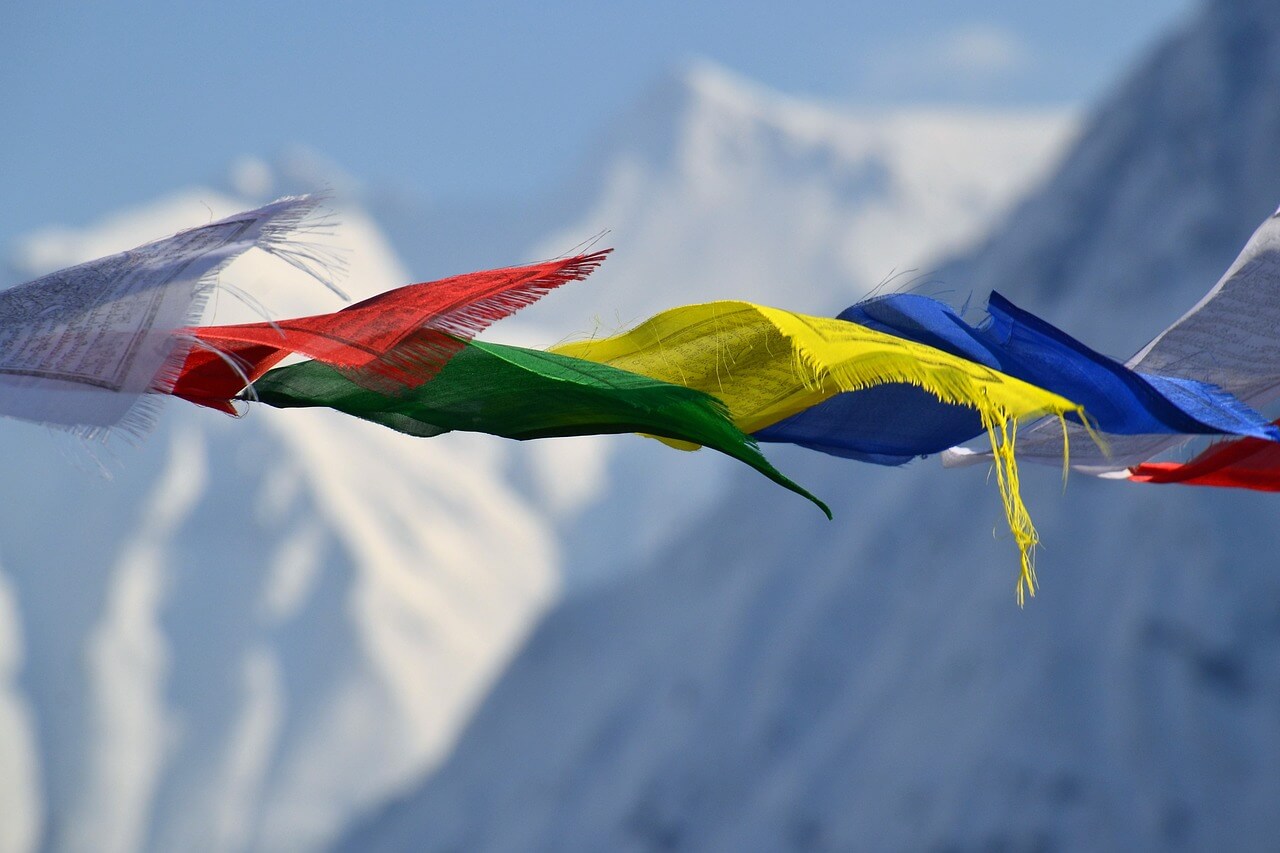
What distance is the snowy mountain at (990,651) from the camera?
68.1ft

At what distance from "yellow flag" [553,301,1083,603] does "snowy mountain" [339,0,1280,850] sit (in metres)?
18.4

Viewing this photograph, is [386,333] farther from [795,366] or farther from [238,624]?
[238,624]

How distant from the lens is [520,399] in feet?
10.3

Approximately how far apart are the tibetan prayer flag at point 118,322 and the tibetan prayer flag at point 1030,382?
4.34 feet

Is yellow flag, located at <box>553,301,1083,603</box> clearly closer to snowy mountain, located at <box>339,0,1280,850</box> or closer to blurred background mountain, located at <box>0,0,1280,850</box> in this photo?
blurred background mountain, located at <box>0,0,1280,850</box>

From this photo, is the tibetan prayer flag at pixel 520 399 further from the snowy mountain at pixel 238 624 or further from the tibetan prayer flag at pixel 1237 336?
the snowy mountain at pixel 238 624

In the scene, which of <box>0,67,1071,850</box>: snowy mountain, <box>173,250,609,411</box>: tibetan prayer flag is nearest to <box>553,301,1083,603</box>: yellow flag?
<box>173,250,609,411</box>: tibetan prayer flag

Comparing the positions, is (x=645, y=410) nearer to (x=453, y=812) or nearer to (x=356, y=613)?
(x=453, y=812)

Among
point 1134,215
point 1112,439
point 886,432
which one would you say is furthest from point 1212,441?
point 1134,215

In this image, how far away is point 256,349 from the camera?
9.79 feet

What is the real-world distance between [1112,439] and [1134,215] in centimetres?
2612

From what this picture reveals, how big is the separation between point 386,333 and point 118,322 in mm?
511

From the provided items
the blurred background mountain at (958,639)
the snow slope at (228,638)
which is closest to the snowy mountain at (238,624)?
the snow slope at (228,638)

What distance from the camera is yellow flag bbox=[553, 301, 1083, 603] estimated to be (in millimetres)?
3061
